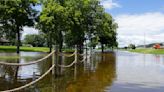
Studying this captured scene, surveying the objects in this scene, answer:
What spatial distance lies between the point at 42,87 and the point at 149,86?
3.54 meters

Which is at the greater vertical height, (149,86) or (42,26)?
(42,26)

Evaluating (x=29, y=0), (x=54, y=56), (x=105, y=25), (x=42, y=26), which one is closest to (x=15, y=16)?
(x=29, y=0)

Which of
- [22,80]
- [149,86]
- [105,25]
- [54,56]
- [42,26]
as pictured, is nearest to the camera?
[149,86]

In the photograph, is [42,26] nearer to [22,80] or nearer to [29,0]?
[29,0]

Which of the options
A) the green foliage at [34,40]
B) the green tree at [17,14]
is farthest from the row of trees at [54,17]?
the green foliage at [34,40]

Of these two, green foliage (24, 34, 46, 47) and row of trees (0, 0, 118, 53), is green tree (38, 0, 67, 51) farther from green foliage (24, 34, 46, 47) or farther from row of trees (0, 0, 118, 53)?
green foliage (24, 34, 46, 47)

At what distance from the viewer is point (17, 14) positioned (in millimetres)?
52125

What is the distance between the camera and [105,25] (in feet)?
255

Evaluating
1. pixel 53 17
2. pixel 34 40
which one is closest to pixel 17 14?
pixel 53 17

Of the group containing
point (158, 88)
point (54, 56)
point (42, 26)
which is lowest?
point (158, 88)

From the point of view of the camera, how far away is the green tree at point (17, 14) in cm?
5169

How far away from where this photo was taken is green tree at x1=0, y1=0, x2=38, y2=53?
170ft

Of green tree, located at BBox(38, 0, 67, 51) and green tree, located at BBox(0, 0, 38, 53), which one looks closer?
green tree, located at BBox(0, 0, 38, 53)

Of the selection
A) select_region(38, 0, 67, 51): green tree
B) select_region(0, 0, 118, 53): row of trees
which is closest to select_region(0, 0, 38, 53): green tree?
select_region(0, 0, 118, 53): row of trees
